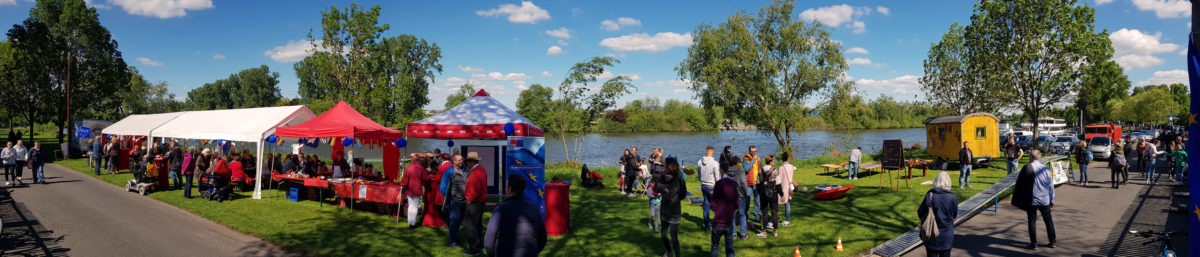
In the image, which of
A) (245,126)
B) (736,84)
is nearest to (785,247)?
(245,126)

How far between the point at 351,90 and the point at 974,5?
27.8 m

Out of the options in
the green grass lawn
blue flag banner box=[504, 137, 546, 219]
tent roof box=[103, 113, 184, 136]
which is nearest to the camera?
the green grass lawn

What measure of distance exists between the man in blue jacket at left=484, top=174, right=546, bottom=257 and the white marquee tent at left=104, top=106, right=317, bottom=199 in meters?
11.1

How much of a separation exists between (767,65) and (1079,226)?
715 inches

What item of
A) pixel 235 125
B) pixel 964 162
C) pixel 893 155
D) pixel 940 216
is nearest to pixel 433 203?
pixel 940 216

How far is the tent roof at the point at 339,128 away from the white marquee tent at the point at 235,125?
3.12ft

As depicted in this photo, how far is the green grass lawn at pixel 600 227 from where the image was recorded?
780 cm

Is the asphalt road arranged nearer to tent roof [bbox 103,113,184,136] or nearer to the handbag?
tent roof [bbox 103,113,184,136]

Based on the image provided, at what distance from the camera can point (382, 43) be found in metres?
23.2

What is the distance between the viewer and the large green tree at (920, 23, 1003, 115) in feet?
92.7

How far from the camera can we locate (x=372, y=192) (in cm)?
1038

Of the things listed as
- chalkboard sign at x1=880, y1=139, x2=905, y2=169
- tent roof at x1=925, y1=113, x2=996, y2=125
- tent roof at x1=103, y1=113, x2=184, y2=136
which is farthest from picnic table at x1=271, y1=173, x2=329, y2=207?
tent roof at x1=925, y1=113, x2=996, y2=125

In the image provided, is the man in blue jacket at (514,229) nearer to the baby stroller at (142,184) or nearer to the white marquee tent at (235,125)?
the white marquee tent at (235,125)

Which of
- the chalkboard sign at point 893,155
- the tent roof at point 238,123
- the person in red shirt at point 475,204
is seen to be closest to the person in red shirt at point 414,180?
the person in red shirt at point 475,204
